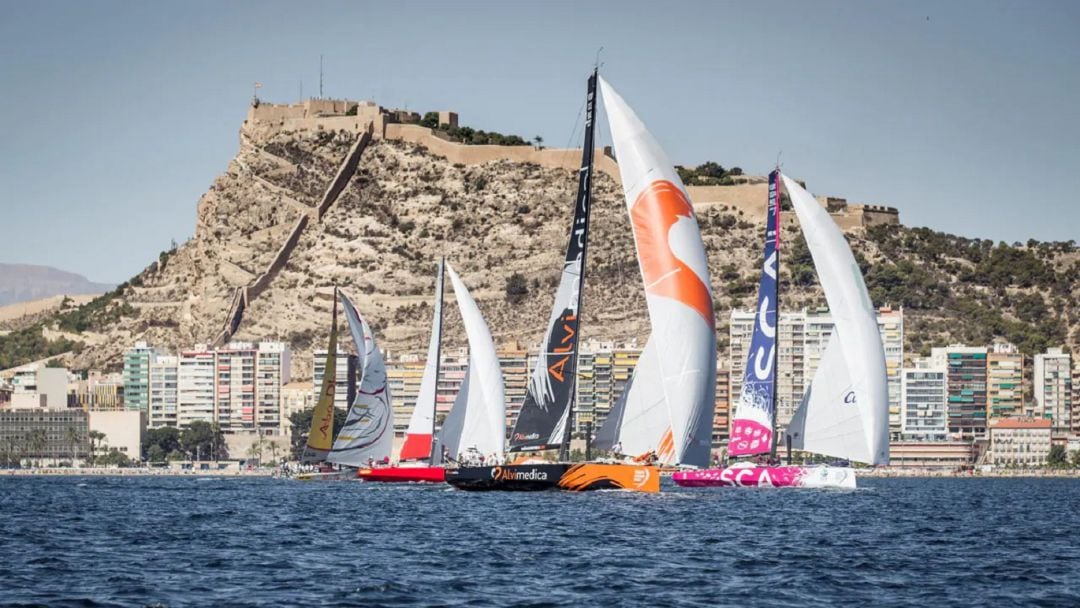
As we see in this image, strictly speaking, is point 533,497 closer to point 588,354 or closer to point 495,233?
point 588,354

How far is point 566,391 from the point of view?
45.2 meters

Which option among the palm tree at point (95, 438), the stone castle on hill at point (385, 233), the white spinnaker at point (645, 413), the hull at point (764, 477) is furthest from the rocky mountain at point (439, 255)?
the white spinnaker at point (645, 413)

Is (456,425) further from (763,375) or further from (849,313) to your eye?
(849,313)

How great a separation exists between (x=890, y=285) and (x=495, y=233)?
2859 cm

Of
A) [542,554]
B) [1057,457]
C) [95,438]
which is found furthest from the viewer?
[95,438]

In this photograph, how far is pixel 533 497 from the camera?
50406 millimetres

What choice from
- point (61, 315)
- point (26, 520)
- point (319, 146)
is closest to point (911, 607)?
point (26, 520)

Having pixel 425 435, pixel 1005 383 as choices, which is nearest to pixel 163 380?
pixel 1005 383

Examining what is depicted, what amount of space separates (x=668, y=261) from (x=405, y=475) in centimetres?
2363

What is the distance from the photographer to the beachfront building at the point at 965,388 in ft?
432

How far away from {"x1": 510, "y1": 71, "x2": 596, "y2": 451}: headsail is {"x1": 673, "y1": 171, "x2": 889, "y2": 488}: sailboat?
1079cm

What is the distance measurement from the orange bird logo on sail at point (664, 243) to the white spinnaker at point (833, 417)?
13512mm

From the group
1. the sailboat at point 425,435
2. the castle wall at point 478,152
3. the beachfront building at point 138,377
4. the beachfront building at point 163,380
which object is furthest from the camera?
the castle wall at point 478,152

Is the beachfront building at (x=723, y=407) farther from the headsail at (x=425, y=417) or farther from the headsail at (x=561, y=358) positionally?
the headsail at (x=561, y=358)
